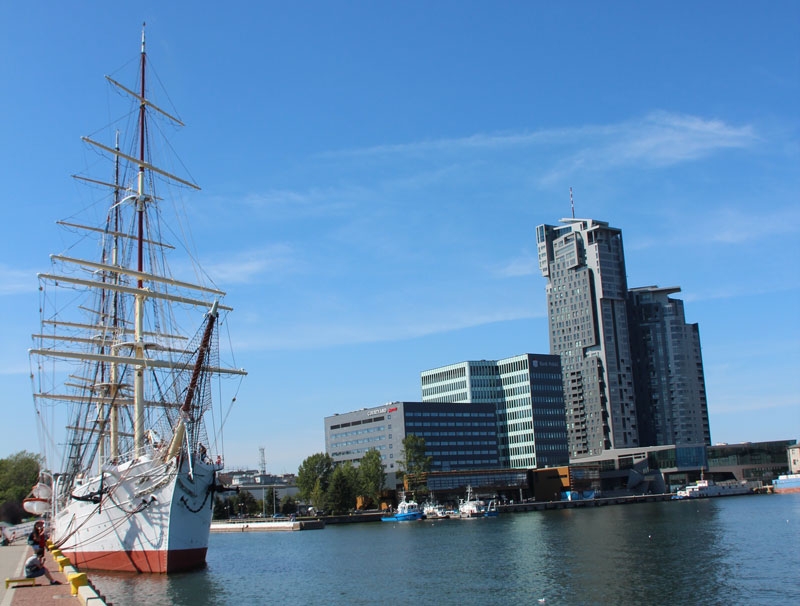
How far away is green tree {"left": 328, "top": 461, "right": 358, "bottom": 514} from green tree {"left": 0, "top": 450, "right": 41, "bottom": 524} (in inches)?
2081

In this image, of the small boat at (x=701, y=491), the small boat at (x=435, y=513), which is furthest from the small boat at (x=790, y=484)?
the small boat at (x=435, y=513)

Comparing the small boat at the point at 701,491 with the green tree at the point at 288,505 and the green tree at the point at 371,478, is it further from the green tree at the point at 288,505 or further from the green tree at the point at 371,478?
the green tree at the point at 288,505

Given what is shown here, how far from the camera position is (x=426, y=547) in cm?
7912

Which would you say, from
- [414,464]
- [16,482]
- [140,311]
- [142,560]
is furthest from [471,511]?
[142,560]

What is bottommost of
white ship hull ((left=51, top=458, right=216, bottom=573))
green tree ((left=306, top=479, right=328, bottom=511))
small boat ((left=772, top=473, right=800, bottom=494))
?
small boat ((left=772, top=473, right=800, bottom=494))

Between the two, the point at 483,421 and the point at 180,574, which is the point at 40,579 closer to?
the point at 180,574

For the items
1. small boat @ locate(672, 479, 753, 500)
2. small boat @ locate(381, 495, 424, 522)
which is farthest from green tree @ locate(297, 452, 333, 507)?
small boat @ locate(672, 479, 753, 500)

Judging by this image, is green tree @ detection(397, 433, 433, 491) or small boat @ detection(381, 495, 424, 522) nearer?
small boat @ detection(381, 495, 424, 522)

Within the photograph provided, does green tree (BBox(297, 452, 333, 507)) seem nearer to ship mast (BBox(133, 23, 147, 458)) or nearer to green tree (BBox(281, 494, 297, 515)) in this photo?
green tree (BBox(281, 494, 297, 515))

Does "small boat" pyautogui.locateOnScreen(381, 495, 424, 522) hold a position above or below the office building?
below

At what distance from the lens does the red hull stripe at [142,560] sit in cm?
5394

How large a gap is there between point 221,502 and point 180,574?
122154 millimetres

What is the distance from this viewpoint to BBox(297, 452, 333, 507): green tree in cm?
16050

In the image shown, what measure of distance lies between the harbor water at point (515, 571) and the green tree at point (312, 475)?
70.1 meters
